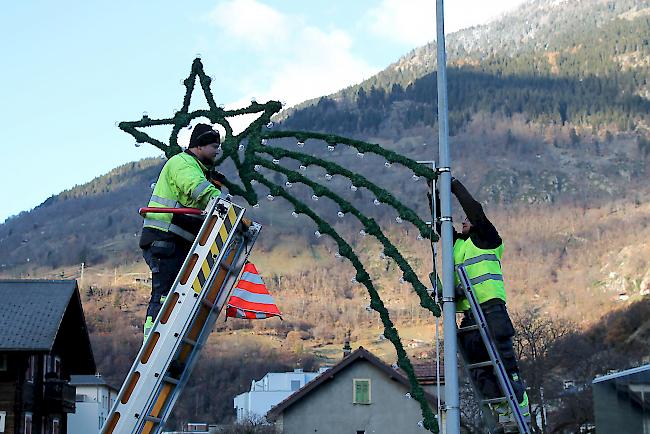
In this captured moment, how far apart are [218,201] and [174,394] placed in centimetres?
159

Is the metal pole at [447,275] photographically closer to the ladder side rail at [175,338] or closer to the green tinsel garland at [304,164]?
the green tinsel garland at [304,164]

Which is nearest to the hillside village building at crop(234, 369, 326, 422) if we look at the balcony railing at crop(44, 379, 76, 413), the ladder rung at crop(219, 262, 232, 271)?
the balcony railing at crop(44, 379, 76, 413)

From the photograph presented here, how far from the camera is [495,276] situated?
9641 mm

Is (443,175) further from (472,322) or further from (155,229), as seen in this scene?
(155,229)

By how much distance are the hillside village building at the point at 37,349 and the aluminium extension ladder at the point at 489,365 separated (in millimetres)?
26464

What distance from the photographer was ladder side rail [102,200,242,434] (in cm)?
794

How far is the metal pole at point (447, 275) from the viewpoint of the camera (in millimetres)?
9453

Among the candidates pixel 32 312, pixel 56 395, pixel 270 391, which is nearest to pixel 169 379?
pixel 32 312

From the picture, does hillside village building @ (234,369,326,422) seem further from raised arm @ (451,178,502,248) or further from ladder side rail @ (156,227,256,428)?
ladder side rail @ (156,227,256,428)

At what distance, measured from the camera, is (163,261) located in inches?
362

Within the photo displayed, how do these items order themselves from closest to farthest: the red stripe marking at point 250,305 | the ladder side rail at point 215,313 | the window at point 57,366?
1. the ladder side rail at point 215,313
2. the red stripe marking at point 250,305
3. the window at point 57,366

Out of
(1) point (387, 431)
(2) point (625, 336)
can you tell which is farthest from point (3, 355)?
(2) point (625, 336)

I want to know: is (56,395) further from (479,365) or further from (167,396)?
(167,396)

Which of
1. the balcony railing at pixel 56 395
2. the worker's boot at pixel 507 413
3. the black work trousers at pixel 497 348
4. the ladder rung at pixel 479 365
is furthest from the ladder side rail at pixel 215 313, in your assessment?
the balcony railing at pixel 56 395
